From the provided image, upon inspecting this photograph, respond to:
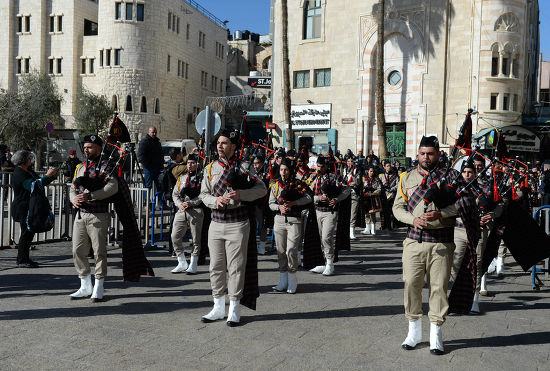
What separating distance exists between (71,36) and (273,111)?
22.6m

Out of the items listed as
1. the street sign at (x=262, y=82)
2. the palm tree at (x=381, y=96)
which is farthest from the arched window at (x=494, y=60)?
the street sign at (x=262, y=82)

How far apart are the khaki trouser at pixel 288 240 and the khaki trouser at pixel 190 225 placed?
169 centimetres

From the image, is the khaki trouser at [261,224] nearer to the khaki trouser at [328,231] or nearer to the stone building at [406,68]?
the khaki trouser at [328,231]

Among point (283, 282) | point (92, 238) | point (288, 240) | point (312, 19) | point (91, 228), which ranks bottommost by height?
point (283, 282)

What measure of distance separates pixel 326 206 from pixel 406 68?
2518cm

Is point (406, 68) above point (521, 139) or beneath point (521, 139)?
above

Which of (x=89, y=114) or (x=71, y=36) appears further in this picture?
(x=71, y=36)

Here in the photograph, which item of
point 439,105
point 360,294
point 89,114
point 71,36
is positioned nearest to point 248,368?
point 360,294

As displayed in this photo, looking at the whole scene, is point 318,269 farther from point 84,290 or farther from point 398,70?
point 398,70

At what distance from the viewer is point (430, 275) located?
5367mm

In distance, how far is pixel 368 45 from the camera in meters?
33.3

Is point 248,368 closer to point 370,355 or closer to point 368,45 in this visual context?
point 370,355

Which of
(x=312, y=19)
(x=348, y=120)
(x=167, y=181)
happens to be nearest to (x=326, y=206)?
(x=167, y=181)

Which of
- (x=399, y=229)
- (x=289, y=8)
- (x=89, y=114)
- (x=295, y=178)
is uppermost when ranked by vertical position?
(x=289, y=8)
